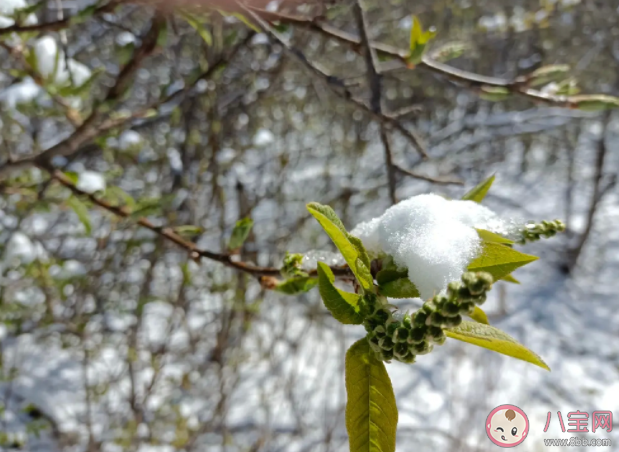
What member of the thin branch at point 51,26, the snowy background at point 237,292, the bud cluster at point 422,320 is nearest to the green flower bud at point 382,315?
the bud cluster at point 422,320

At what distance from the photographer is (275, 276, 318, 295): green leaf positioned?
481 mm

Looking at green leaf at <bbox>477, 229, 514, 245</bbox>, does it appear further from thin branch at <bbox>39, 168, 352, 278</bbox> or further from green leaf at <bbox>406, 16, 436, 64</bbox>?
green leaf at <bbox>406, 16, 436, 64</bbox>

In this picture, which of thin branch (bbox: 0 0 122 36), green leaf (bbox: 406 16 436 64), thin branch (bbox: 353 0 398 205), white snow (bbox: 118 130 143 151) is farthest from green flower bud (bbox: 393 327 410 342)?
white snow (bbox: 118 130 143 151)

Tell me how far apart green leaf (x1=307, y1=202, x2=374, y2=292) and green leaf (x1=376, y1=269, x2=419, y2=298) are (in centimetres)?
2

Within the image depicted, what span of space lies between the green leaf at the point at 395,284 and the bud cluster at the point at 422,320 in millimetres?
14

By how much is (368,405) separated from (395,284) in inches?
4.1

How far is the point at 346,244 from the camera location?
14.3 inches

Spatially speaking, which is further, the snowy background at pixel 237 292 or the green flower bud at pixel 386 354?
the snowy background at pixel 237 292

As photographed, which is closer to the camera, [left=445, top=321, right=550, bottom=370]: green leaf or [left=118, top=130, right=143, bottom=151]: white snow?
[left=445, top=321, right=550, bottom=370]: green leaf

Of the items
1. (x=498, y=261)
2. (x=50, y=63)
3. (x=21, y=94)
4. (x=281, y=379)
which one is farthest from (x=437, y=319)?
(x=281, y=379)

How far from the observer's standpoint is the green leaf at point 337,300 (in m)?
0.38

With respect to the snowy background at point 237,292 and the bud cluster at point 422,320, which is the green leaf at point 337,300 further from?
the snowy background at point 237,292

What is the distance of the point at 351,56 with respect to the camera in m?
2.94

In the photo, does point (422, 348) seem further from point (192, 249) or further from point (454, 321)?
point (192, 249)
